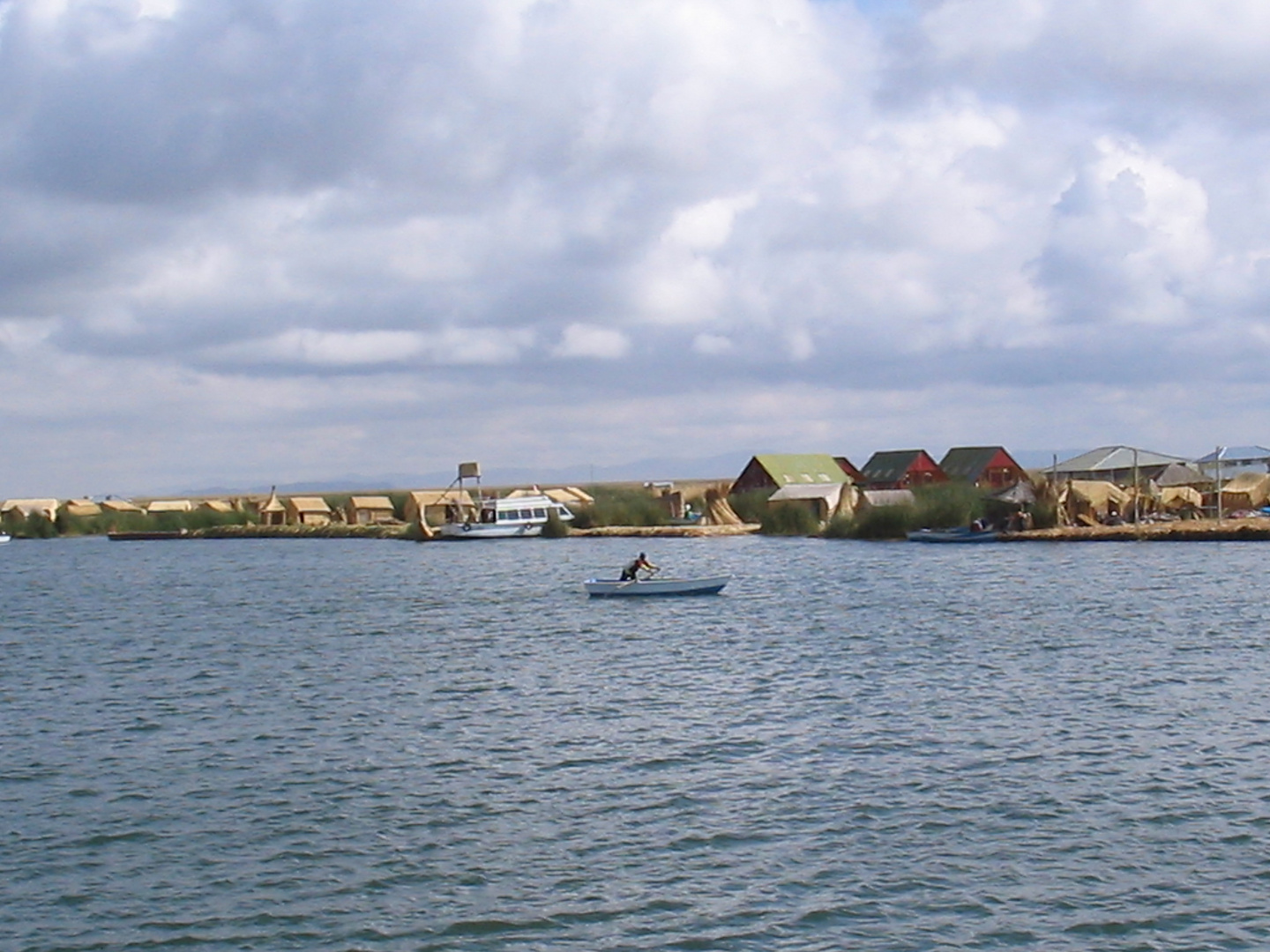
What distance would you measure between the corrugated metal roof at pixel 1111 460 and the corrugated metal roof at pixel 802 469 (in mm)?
19629

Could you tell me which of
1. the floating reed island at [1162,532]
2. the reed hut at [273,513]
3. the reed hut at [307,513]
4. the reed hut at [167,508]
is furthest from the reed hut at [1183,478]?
the reed hut at [167,508]

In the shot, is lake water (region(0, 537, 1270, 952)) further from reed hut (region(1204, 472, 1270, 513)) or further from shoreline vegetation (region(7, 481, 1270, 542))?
reed hut (region(1204, 472, 1270, 513))

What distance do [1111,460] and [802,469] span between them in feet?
86.4

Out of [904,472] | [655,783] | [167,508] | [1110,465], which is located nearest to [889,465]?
[904,472]

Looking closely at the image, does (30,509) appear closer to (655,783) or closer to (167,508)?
(167,508)

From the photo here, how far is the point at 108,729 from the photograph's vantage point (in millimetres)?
25141

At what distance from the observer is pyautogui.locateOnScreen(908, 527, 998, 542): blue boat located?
243 feet

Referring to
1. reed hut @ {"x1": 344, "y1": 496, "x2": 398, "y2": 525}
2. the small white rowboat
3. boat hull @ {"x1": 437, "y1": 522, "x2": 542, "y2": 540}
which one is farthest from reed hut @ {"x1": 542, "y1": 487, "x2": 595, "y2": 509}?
the small white rowboat

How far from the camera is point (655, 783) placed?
19.7 meters

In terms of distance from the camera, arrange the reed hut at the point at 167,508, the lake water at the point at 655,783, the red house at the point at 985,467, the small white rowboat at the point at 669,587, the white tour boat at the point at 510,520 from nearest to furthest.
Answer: the lake water at the point at 655,783, the small white rowboat at the point at 669,587, the white tour boat at the point at 510,520, the red house at the point at 985,467, the reed hut at the point at 167,508

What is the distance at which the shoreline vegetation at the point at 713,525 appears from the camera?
71.5 m

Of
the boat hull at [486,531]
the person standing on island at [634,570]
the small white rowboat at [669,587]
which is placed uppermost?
the boat hull at [486,531]

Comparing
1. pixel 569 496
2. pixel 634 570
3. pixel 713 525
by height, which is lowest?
pixel 634 570

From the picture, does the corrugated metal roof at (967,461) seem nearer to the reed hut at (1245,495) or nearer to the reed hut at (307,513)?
the reed hut at (1245,495)
